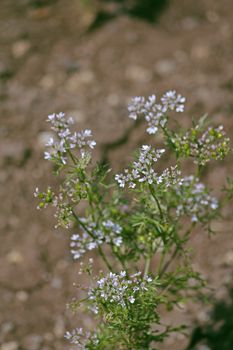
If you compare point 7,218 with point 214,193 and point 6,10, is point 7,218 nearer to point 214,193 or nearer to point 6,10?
point 214,193

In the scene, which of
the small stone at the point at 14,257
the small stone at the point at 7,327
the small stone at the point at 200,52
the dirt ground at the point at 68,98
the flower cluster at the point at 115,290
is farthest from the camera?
the small stone at the point at 200,52

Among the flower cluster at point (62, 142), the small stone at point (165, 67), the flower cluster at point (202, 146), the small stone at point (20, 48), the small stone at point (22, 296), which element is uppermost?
the small stone at point (20, 48)

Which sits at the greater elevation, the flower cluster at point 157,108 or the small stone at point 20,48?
the small stone at point 20,48

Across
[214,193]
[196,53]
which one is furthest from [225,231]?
[196,53]

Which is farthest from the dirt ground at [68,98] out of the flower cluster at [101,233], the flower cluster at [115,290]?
the flower cluster at [115,290]

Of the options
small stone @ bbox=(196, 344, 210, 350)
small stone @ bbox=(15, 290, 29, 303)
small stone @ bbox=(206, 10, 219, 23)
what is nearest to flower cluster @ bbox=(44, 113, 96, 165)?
small stone @ bbox=(196, 344, 210, 350)

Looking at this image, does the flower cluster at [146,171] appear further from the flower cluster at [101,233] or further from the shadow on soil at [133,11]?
the shadow on soil at [133,11]

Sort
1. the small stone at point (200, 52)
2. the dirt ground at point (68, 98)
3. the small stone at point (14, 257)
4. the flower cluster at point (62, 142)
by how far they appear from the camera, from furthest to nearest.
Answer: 1. the small stone at point (200, 52)
2. the small stone at point (14, 257)
3. the dirt ground at point (68, 98)
4. the flower cluster at point (62, 142)

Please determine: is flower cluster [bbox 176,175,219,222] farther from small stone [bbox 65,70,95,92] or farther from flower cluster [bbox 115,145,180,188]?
small stone [bbox 65,70,95,92]
